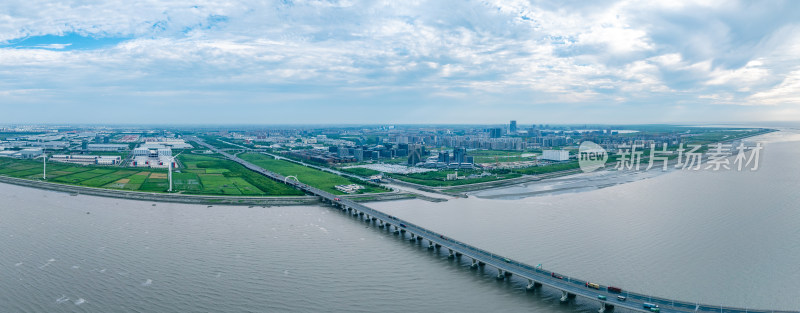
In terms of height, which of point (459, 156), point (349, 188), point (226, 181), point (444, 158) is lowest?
point (226, 181)

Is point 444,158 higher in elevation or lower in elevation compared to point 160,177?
higher

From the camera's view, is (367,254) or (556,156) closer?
(367,254)

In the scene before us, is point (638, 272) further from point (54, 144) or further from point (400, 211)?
point (54, 144)

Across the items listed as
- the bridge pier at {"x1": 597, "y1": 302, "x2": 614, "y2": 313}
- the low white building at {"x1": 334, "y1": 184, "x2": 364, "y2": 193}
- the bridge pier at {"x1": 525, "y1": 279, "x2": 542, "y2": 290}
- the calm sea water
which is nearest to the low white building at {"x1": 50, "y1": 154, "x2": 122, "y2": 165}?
the calm sea water

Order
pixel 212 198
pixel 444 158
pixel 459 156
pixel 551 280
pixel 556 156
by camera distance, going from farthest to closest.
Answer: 1. pixel 556 156
2. pixel 444 158
3. pixel 459 156
4. pixel 212 198
5. pixel 551 280

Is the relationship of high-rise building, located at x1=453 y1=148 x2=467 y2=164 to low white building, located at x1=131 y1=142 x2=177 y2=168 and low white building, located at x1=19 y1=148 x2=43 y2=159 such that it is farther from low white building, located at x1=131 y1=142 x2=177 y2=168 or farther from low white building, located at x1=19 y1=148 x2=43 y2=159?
low white building, located at x1=19 y1=148 x2=43 y2=159

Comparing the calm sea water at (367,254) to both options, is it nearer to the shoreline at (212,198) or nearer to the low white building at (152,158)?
Answer: the shoreline at (212,198)

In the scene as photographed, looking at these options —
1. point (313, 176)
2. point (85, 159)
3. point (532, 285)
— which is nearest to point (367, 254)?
point (532, 285)

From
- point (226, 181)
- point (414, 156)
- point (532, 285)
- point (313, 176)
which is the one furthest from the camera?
point (414, 156)

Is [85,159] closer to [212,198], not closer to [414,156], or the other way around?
[212,198]
